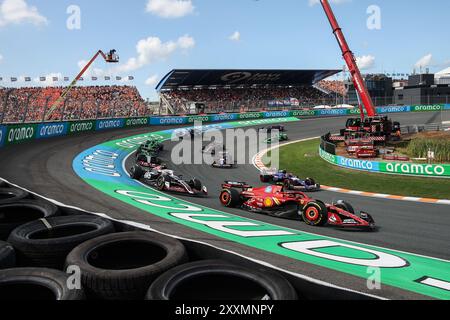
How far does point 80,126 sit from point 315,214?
22.8 m

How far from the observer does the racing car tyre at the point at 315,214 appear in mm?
9773

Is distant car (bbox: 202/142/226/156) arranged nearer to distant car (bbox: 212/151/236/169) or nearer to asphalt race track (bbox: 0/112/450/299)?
distant car (bbox: 212/151/236/169)

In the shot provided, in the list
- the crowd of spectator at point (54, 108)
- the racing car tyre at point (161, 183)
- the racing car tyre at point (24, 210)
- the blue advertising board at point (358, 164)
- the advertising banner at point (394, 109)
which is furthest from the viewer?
the advertising banner at point (394, 109)

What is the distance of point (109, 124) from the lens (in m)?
31.4

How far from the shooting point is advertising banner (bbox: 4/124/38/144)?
21248mm

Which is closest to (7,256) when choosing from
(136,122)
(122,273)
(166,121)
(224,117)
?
(122,273)

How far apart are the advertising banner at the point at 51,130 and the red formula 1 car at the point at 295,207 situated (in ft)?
55.1

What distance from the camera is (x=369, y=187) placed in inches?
617

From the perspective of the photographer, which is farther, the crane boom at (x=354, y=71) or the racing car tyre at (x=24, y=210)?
the crane boom at (x=354, y=71)

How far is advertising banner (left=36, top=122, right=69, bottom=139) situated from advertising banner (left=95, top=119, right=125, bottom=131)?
138 inches

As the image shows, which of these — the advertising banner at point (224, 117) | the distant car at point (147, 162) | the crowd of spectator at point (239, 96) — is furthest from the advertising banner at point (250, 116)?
the distant car at point (147, 162)

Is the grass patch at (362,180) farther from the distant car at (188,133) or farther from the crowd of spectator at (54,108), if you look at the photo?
the crowd of spectator at (54,108)

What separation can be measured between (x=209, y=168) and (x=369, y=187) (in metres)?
8.06
